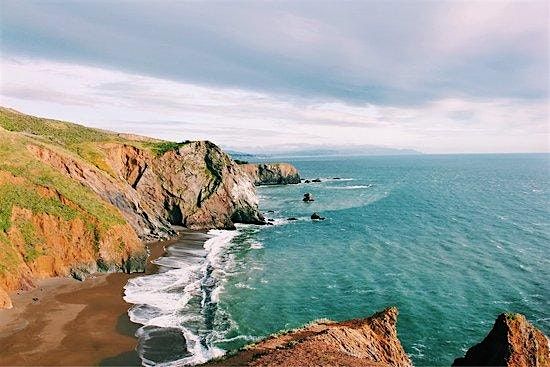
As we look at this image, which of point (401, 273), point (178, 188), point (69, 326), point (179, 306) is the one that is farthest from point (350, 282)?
point (178, 188)

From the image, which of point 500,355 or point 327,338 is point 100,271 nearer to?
point 327,338

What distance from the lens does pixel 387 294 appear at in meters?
45.0

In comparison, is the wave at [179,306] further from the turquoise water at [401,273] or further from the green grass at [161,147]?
the green grass at [161,147]

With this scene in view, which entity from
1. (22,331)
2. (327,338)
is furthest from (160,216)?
(327,338)

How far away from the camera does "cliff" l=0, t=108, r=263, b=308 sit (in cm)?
4309

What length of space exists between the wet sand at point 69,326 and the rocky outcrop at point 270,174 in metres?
122

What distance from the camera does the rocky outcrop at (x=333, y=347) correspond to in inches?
705

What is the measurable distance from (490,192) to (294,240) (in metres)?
91.0

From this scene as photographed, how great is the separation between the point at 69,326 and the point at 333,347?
2379cm

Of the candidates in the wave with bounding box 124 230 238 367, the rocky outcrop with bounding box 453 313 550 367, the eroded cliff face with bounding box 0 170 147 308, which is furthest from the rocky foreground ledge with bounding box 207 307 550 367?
the eroded cliff face with bounding box 0 170 147 308

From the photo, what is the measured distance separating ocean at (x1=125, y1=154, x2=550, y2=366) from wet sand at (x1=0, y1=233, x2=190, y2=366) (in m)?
1.59

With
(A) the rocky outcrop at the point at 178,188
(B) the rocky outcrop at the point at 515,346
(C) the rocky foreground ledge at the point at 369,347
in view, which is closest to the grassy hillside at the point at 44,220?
(A) the rocky outcrop at the point at 178,188

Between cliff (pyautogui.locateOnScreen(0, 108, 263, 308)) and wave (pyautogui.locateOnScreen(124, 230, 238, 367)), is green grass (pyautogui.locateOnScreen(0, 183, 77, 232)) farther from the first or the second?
wave (pyautogui.locateOnScreen(124, 230, 238, 367))

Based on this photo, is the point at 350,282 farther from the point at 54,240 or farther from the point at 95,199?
the point at 54,240
